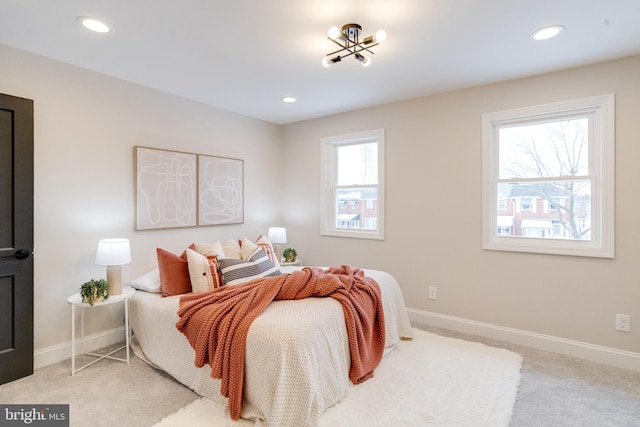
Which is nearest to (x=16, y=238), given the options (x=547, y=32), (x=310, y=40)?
(x=310, y=40)

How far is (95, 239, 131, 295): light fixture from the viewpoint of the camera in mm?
2699

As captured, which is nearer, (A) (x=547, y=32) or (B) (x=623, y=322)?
(A) (x=547, y=32)

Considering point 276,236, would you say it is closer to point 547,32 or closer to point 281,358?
point 281,358

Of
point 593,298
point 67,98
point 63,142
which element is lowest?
point 593,298

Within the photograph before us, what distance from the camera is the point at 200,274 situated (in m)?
2.77

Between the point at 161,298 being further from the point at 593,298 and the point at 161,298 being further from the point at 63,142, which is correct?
the point at 593,298

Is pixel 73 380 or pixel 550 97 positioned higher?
pixel 550 97

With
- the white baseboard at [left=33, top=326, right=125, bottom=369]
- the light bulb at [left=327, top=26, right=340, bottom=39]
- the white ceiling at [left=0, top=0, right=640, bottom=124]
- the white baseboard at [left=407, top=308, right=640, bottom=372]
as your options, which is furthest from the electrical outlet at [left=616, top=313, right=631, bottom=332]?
the white baseboard at [left=33, top=326, right=125, bottom=369]

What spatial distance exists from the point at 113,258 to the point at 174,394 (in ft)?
3.90

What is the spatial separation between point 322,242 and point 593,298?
9.37ft

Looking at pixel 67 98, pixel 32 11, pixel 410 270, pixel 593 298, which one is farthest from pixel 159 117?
pixel 593 298

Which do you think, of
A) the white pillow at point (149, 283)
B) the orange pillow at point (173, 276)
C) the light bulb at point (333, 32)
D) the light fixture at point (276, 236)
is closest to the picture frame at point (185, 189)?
the light fixture at point (276, 236)

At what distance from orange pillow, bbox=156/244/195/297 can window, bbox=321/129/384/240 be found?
6.71 ft

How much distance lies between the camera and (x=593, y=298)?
9.22 ft
